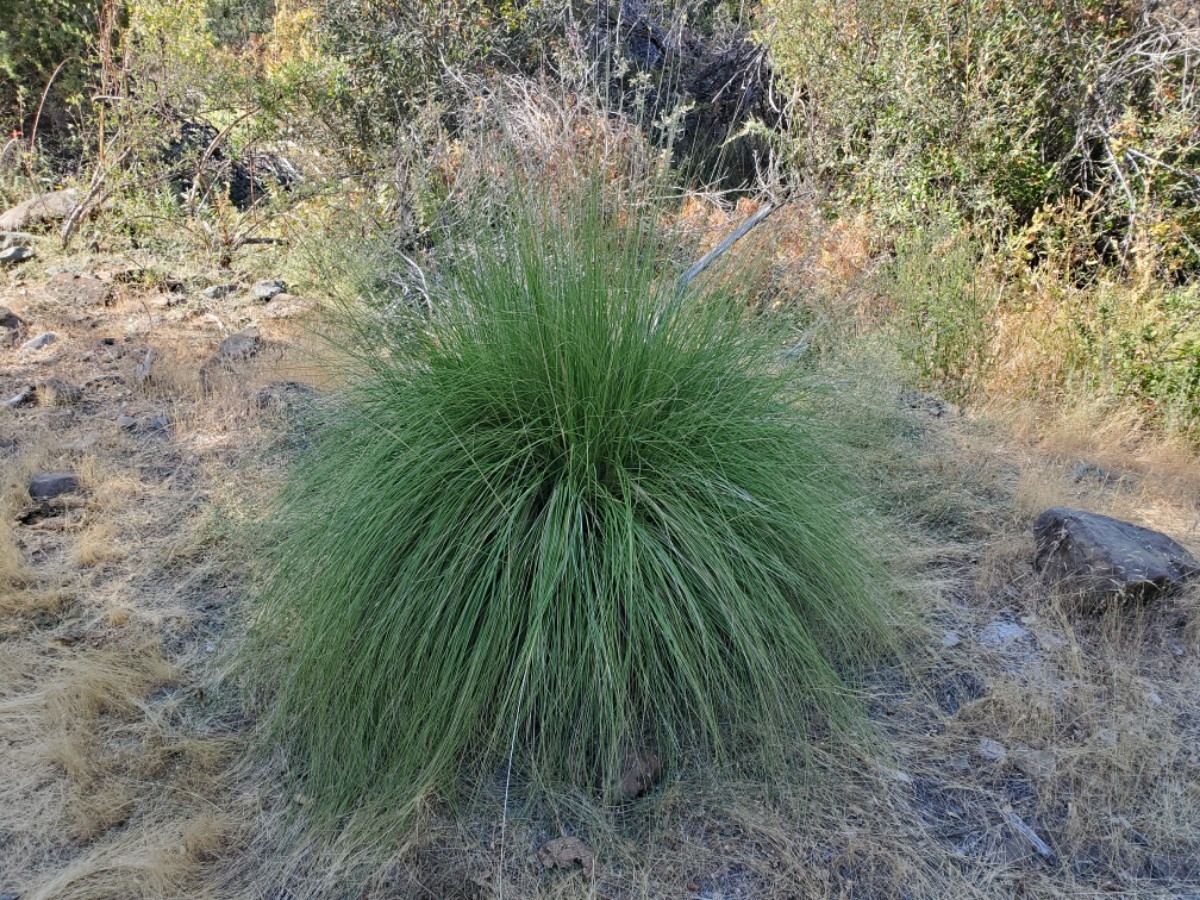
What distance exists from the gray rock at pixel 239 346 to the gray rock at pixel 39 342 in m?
1.07

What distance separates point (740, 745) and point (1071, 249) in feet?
15.6

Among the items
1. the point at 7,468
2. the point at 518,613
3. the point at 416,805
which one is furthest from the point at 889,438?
the point at 7,468

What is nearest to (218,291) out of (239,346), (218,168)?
(239,346)

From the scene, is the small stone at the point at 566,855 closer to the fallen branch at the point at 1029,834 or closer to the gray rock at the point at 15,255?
the fallen branch at the point at 1029,834

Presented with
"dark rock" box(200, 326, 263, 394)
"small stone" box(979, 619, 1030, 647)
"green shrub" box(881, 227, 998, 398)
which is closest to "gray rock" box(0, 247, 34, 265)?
"dark rock" box(200, 326, 263, 394)

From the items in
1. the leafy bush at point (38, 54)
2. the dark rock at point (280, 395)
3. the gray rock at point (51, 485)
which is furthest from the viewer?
the leafy bush at point (38, 54)

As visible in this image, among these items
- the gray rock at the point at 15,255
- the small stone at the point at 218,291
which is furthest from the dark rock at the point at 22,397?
the gray rock at the point at 15,255

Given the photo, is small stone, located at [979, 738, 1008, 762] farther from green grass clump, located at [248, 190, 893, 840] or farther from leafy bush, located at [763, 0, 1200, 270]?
A: leafy bush, located at [763, 0, 1200, 270]

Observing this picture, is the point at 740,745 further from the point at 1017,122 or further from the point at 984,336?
the point at 1017,122

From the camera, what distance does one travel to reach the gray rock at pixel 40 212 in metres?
6.57

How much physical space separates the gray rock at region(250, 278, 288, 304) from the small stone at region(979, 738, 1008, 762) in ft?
17.9

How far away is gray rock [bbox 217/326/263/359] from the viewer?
4863mm

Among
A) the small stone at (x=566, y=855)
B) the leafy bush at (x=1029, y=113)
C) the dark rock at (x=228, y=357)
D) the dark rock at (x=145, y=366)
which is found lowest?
the dark rock at (x=145, y=366)

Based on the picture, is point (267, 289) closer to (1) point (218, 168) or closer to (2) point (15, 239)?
(1) point (218, 168)
